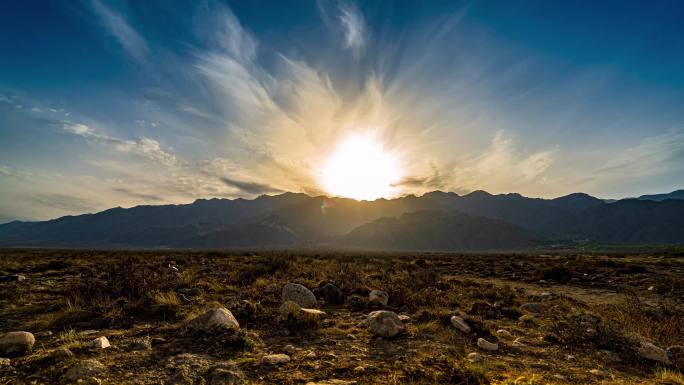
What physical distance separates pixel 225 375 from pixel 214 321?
2152mm

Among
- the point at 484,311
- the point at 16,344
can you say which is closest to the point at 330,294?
the point at 484,311

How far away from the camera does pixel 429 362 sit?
5.32m

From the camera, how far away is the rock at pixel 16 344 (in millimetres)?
5513

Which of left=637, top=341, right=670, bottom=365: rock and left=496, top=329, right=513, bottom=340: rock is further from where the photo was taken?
left=496, top=329, right=513, bottom=340: rock

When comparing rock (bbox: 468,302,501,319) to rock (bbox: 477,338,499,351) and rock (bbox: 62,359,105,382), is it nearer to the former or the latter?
rock (bbox: 477,338,499,351)

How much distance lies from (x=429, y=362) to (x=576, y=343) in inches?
148

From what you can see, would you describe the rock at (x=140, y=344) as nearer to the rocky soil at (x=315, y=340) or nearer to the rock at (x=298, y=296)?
the rocky soil at (x=315, y=340)

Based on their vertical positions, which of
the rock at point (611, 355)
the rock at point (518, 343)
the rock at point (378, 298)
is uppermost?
the rock at point (378, 298)

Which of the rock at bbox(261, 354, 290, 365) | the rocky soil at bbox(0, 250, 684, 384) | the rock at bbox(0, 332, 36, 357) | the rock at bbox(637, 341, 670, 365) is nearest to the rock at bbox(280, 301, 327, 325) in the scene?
the rocky soil at bbox(0, 250, 684, 384)

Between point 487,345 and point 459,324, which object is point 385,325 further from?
point 487,345

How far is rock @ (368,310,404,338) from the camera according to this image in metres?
7.01

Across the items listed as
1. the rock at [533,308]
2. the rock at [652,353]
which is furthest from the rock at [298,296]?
the rock at [652,353]

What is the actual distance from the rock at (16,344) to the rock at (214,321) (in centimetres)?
260

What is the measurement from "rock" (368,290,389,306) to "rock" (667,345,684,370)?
6530mm
